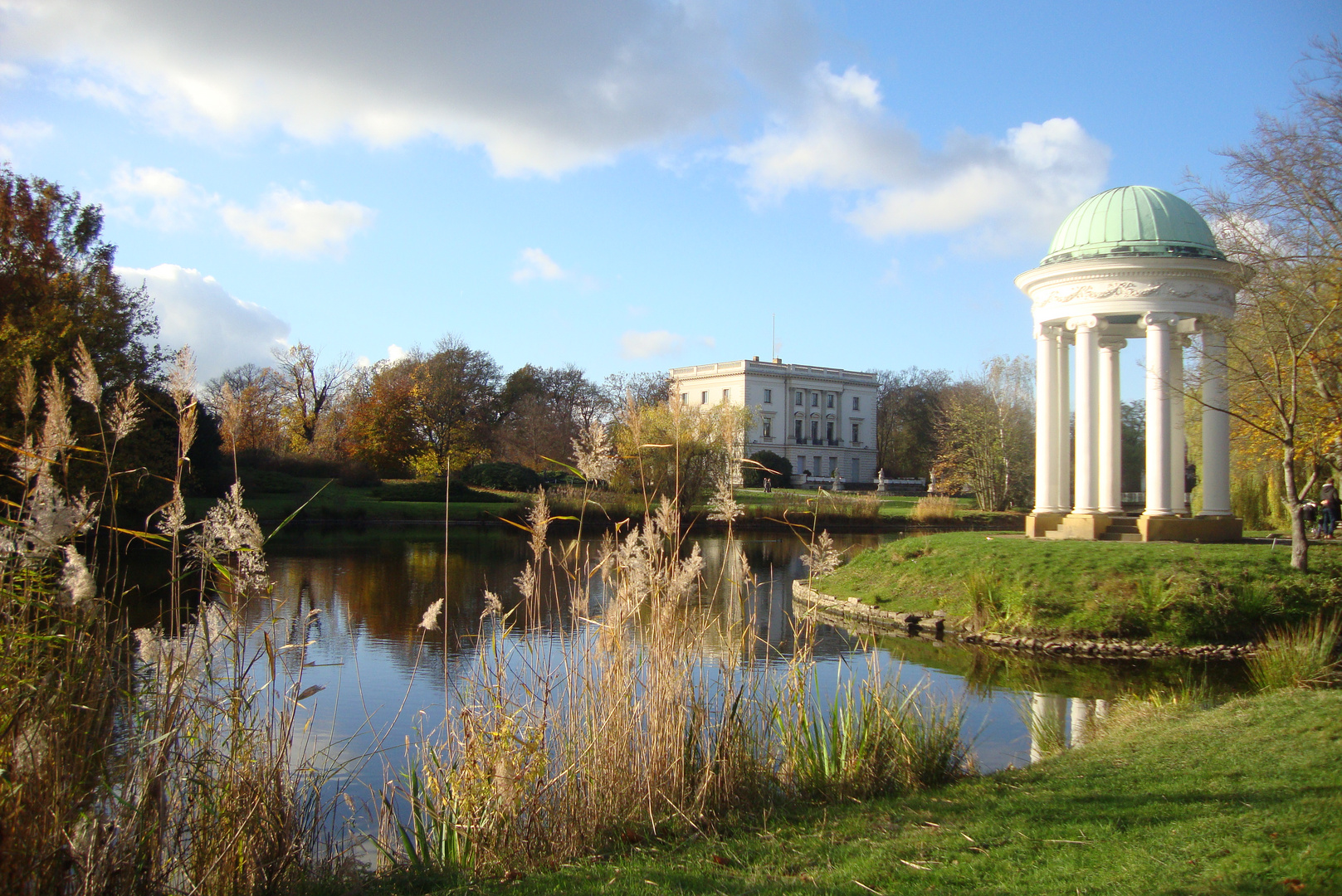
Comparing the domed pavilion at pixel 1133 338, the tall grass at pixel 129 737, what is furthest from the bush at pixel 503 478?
the tall grass at pixel 129 737

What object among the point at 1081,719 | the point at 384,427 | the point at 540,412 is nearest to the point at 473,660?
the point at 1081,719

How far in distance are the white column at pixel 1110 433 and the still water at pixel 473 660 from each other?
7040 mm

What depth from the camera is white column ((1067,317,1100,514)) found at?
1986cm

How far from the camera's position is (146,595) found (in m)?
15.3

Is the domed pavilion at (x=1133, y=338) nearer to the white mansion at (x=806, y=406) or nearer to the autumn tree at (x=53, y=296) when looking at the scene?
the autumn tree at (x=53, y=296)

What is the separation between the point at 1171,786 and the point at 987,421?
40.2 meters

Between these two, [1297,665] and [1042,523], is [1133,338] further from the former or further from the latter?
[1297,665]

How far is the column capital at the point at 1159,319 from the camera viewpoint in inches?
748

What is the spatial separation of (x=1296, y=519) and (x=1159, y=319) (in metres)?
6.80

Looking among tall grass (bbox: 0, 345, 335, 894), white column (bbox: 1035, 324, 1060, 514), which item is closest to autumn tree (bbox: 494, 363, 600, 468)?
white column (bbox: 1035, 324, 1060, 514)

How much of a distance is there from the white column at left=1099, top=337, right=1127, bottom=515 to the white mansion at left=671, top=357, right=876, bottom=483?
53119 mm

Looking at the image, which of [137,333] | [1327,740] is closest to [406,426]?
[137,333]

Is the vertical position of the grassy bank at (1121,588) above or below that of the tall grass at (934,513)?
below

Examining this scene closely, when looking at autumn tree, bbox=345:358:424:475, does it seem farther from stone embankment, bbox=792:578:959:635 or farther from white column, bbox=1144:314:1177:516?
white column, bbox=1144:314:1177:516
